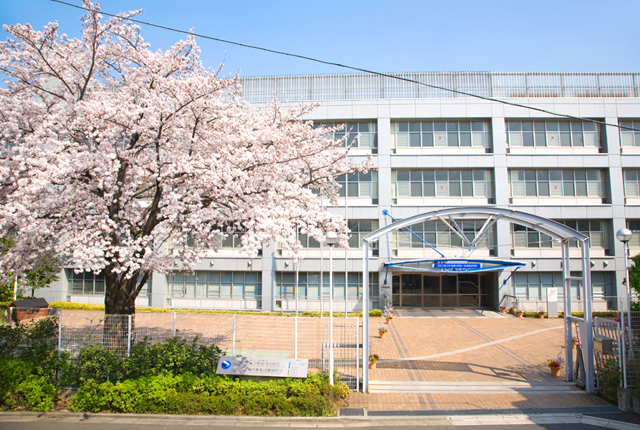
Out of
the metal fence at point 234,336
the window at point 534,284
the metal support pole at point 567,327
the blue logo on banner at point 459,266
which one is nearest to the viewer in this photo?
the metal fence at point 234,336

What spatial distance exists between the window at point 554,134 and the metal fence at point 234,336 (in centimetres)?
1851

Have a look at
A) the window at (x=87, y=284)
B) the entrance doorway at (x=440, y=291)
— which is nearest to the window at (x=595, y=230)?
the entrance doorway at (x=440, y=291)

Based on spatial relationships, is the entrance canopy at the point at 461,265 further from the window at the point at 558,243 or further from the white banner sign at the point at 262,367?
the white banner sign at the point at 262,367

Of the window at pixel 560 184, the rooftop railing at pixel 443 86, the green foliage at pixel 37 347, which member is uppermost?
the rooftop railing at pixel 443 86

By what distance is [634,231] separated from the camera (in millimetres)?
26906

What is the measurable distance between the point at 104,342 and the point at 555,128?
2900cm

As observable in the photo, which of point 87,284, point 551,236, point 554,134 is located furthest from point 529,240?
point 87,284

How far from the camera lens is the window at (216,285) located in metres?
27.9

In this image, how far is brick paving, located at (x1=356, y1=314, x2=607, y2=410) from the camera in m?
9.86

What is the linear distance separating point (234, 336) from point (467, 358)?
8268 millimetres

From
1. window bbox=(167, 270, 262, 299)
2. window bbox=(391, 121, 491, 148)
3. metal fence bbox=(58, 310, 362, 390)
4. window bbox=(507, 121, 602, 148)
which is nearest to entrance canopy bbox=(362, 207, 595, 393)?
metal fence bbox=(58, 310, 362, 390)

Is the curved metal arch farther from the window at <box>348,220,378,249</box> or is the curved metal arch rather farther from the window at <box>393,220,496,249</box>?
the window at <box>348,220,378,249</box>

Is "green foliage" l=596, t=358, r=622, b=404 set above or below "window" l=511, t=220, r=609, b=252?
below

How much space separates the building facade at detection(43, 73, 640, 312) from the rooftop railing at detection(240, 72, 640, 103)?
72 centimetres
